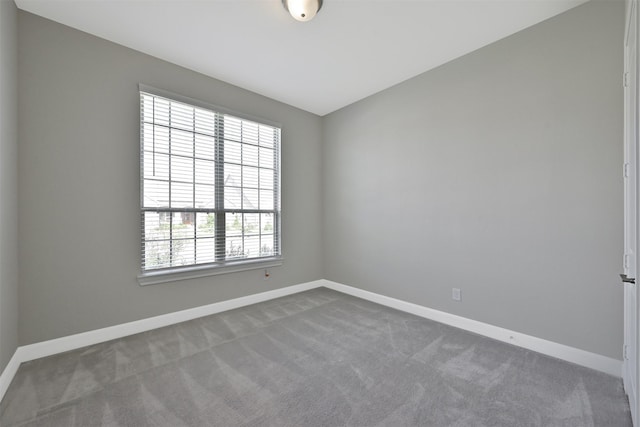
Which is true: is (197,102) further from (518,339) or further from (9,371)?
(518,339)

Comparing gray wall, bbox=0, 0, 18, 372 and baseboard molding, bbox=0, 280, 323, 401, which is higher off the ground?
gray wall, bbox=0, 0, 18, 372

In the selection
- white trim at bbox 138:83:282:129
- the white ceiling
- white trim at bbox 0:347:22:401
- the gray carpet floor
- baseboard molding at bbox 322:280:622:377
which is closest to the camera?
the gray carpet floor

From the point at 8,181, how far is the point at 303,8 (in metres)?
2.63

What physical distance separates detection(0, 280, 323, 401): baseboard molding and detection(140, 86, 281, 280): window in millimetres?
525

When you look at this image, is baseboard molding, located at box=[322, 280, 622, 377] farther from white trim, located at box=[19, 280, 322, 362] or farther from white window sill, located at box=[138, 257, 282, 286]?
white trim, located at box=[19, 280, 322, 362]

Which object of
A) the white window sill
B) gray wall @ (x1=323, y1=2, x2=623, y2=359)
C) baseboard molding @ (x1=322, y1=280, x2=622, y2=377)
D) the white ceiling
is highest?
the white ceiling

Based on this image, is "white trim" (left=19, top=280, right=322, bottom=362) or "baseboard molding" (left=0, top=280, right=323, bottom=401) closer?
"baseboard molding" (left=0, top=280, right=323, bottom=401)

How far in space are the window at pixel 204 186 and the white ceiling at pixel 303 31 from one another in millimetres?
582

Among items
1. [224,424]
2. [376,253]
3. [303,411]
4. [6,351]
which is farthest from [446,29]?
[6,351]

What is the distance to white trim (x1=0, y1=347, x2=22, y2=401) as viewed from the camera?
182 cm

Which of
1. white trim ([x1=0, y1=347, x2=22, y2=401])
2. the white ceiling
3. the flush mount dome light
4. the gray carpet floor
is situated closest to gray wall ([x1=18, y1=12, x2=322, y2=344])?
white trim ([x1=0, y1=347, x2=22, y2=401])

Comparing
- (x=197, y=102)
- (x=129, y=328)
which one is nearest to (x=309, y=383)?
(x=129, y=328)

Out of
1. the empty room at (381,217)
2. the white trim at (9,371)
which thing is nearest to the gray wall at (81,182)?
the empty room at (381,217)

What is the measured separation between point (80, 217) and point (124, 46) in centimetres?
177
